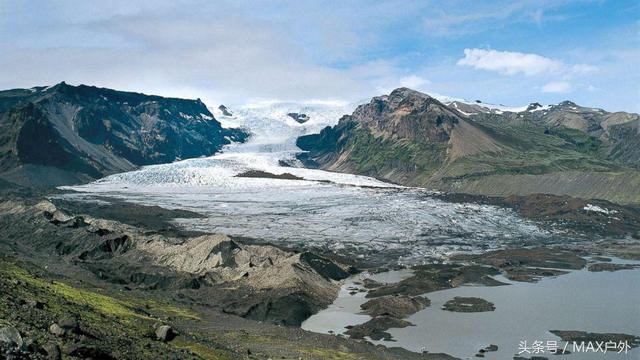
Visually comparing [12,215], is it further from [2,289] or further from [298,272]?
[2,289]

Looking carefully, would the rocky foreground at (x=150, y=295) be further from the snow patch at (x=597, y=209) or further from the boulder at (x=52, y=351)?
the snow patch at (x=597, y=209)

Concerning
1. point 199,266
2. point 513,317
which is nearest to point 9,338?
point 513,317

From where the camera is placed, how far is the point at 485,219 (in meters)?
148

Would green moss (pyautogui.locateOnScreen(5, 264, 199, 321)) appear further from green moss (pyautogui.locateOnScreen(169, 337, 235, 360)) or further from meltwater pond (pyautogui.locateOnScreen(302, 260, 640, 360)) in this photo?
meltwater pond (pyautogui.locateOnScreen(302, 260, 640, 360))

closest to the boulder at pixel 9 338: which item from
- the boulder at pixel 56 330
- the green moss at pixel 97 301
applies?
the boulder at pixel 56 330

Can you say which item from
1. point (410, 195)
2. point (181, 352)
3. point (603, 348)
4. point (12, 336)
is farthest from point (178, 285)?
point (410, 195)

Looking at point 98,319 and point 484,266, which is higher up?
point 98,319

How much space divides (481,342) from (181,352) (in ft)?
106

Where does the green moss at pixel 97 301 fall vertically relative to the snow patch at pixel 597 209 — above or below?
below

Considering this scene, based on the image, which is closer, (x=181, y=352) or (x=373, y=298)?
(x=181, y=352)

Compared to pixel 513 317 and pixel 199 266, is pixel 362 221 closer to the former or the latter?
pixel 199 266

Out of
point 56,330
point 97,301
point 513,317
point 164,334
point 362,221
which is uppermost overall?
point 56,330

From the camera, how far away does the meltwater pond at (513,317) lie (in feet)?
178

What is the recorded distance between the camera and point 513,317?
212 ft
